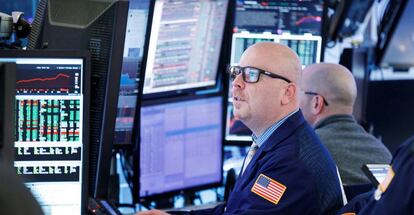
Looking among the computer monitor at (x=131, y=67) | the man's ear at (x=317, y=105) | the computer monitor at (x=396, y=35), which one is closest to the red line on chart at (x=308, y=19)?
the man's ear at (x=317, y=105)

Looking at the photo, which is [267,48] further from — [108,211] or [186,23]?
[186,23]

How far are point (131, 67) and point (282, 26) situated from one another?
3.78 ft

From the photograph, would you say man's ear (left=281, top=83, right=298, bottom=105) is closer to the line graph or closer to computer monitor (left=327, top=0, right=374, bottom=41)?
the line graph

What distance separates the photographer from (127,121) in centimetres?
370

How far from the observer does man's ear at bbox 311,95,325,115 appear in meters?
3.98

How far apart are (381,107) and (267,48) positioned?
2.39 metres

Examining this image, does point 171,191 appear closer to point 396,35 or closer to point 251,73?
point 251,73

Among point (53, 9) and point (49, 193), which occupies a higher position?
point (53, 9)

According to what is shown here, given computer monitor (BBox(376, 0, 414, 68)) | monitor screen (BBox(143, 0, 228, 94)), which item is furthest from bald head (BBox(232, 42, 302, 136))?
computer monitor (BBox(376, 0, 414, 68))

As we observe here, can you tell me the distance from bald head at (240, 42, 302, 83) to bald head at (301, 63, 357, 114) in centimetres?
88

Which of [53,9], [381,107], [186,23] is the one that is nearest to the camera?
[53,9]

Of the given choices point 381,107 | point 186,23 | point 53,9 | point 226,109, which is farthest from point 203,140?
point 53,9

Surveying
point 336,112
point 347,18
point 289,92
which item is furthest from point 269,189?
point 347,18

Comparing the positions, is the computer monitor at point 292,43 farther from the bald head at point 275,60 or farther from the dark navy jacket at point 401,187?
the dark navy jacket at point 401,187
